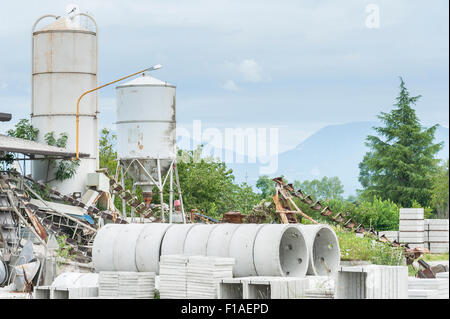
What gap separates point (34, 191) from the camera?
135ft

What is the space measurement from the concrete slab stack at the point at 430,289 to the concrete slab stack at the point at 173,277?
5871mm

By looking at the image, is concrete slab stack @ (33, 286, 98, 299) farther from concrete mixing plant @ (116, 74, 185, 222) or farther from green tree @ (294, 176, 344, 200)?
green tree @ (294, 176, 344, 200)

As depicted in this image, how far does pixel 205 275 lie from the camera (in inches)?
907

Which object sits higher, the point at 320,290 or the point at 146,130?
the point at 146,130

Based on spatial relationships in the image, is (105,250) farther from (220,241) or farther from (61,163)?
(61,163)

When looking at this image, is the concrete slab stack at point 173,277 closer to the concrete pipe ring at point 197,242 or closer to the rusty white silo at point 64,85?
the concrete pipe ring at point 197,242

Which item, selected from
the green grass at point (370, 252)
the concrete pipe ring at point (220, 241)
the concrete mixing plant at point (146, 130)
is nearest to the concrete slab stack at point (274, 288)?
the concrete pipe ring at point (220, 241)

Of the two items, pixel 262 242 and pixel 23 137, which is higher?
pixel 23 137

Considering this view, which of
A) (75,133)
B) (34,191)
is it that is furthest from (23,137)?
(34,191)

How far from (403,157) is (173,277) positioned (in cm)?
5333

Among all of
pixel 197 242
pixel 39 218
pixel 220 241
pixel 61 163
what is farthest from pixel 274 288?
pixel 61 163
